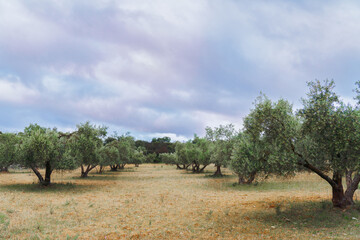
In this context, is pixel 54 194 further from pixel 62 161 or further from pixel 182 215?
pixel 182 215

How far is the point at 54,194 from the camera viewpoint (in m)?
26.3

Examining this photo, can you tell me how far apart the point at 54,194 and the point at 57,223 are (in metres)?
12.7

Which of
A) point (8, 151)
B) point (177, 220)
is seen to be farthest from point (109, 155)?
point (177, 220)

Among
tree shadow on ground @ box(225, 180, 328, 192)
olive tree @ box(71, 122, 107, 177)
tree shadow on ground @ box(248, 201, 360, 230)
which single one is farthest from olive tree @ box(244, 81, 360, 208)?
olive tree @ box(71, 122, 107, 177)

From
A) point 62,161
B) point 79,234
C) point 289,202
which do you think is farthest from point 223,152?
point 79,234

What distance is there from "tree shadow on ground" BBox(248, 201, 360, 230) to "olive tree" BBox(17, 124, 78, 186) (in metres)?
23.4

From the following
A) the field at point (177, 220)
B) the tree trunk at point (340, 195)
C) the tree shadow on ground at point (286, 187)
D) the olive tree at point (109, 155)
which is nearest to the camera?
the field at point (177, 220)

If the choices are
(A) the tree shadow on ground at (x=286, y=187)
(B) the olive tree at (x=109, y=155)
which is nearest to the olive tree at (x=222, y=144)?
(A) the tree shadow on ground at (x=286, y=187)

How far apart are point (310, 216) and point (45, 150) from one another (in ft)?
88.6

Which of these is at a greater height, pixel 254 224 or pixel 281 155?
pixel 281 155

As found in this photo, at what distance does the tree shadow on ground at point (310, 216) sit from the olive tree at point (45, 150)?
2342 centimetres

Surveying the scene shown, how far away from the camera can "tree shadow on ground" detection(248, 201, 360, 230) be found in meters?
14.3

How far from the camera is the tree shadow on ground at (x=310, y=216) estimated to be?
46.9 feet

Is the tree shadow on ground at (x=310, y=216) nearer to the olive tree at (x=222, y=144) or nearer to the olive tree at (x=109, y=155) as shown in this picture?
the olive tree at (x=222, y=144)
